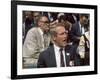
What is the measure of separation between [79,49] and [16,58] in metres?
Answer: 0.56

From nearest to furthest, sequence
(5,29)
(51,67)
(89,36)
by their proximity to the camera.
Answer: (5,29) → (51,67) → (89,36)

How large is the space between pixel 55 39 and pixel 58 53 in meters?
0.12

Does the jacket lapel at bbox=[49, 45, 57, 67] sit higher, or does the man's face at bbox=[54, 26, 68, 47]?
the man's face at bbox=[54, 26, 68, 47]

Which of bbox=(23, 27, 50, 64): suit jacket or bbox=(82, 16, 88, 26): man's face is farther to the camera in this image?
bbox=(82, 16, 88, 26): man's face

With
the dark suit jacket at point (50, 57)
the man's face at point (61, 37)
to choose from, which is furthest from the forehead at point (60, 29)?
the dark suit jacket at point (50, 57)

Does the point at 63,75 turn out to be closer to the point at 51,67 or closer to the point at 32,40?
the point at 51,67

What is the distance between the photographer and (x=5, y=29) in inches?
65.6

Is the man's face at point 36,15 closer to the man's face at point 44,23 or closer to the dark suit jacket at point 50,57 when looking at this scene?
the man's face at point 44,23

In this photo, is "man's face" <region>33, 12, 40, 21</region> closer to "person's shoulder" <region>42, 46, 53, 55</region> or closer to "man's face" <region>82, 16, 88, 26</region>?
"person's shoulder" <region>42, 46, 53, 55</region>

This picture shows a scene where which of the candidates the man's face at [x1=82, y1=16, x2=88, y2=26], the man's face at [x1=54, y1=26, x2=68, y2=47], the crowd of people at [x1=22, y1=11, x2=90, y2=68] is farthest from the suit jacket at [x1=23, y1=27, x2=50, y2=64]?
the man's face at [x1=82, y1=16, x2=88, y2=26]

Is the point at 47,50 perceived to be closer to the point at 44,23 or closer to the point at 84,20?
the point at 44,23

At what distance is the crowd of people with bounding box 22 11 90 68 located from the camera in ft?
5.64

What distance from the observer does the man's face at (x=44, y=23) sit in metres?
1.75

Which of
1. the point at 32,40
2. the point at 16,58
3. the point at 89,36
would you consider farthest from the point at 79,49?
the point at 16,58
